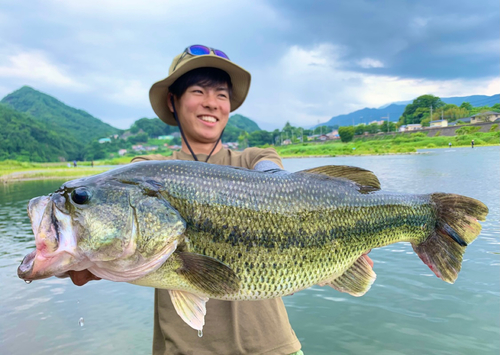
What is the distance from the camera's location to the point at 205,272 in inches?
69.9

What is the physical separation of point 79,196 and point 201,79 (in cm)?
130

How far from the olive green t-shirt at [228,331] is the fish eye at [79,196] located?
0.90 meters

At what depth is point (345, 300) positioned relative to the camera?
7020 millimetres

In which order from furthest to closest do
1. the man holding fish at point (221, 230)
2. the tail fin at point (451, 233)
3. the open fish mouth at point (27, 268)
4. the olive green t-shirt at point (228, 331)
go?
the tail fin at point (451, 233)
the olive green t-shirt at point (228, 331)
the man holding fish at point (221, 230)
the open fish mouth at point (27, 268)

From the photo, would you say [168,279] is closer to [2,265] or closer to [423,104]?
[2,265]

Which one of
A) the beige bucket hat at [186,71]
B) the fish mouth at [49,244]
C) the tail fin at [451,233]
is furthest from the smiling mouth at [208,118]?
the tail fin at [451,233]

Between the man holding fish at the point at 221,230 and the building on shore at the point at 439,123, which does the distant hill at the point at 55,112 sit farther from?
the man holding fish at the point at 221,230

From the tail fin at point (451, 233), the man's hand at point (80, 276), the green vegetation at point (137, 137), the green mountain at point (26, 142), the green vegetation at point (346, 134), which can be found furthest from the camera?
the green vegetation at point (346, 134)

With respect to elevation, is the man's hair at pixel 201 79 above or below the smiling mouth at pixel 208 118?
above

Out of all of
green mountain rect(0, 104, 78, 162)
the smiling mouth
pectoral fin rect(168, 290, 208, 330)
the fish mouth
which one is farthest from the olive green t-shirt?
green mountain rect(0, 104, 78, 162)

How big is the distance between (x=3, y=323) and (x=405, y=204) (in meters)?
7.66

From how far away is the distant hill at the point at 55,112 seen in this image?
497 feet

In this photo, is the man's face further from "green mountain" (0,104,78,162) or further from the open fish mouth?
"green mountain" (0,104,78,162)

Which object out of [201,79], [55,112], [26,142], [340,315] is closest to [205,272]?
[201,79]
